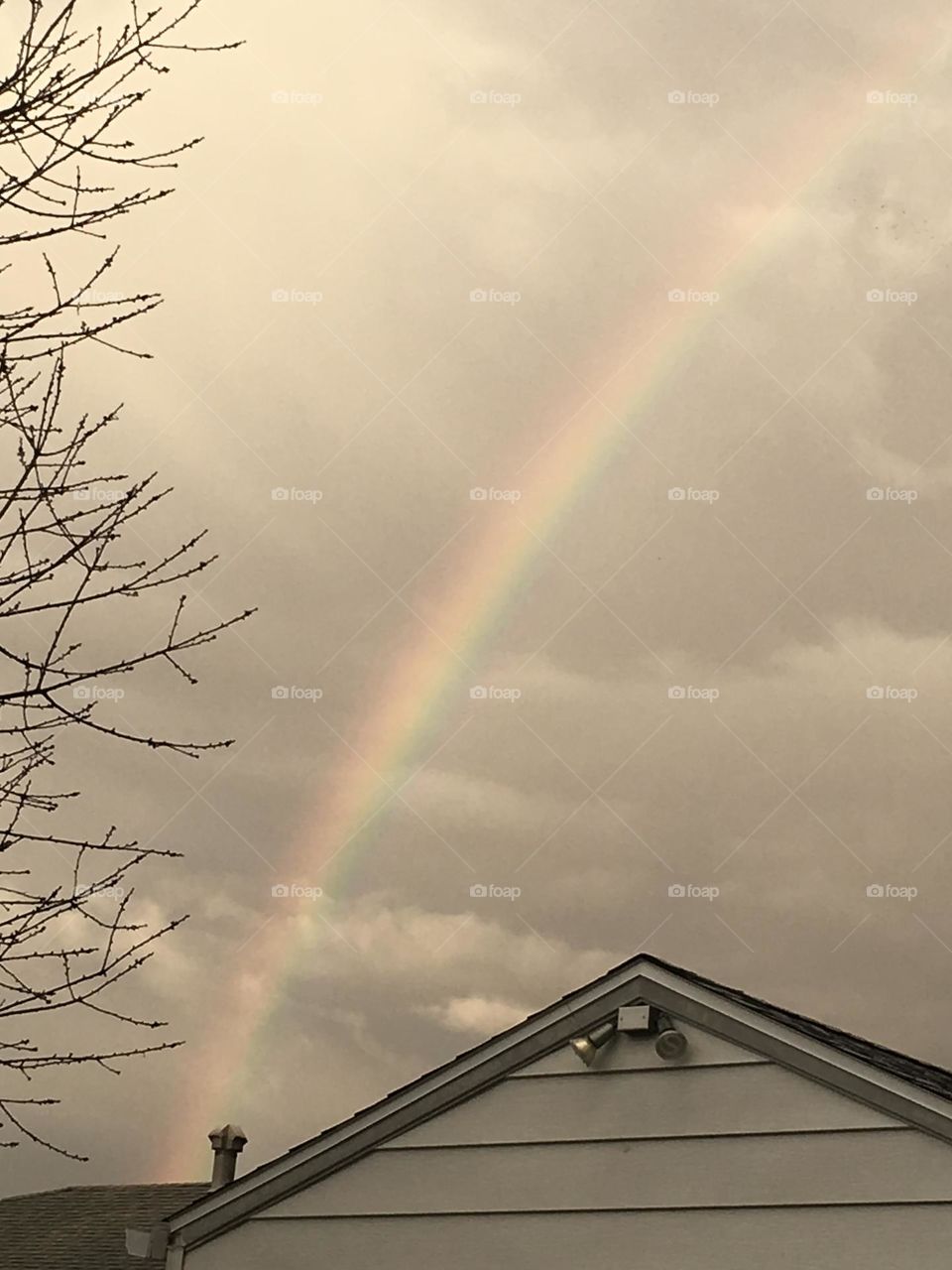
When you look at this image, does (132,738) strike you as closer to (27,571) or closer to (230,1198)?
(27,571)

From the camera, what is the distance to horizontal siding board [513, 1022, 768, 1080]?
7227 millimetres

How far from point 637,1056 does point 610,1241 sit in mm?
839

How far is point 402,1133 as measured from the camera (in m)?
7.77

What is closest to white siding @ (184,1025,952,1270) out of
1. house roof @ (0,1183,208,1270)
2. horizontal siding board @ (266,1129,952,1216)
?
horizontal siding board @ (266,1129,952,1216)

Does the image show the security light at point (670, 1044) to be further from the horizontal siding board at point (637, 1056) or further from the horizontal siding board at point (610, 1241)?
the horizontal siding board at point (610, 1241)

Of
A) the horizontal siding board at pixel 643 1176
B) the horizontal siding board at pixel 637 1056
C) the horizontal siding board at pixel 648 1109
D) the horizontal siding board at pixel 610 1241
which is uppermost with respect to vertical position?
the horizontal siding board at pixel 637 1056

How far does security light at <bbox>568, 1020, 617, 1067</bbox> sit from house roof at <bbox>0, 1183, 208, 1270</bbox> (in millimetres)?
5039

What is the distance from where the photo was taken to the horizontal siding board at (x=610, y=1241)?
21.9 feet

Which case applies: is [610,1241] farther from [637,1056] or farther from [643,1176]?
[637,1056]

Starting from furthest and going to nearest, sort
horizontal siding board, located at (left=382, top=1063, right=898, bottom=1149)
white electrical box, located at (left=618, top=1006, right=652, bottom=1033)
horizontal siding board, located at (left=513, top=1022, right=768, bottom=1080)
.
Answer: white electrical box, located at (left=618, top=1006, right=652, bottom=1033)
horizontal siding board, located at (left=513, top=1022, right=768, bottom=1080)
horizontal siding board, located at (left=382, top=1063, right=898, bottom=1149)

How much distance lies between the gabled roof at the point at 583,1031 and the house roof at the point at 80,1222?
11.9ft

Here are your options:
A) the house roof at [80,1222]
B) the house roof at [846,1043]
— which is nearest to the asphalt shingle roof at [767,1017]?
the house roof at [846,1043]

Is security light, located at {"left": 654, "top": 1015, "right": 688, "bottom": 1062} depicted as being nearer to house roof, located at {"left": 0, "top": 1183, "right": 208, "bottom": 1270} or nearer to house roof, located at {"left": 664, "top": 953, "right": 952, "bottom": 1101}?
house roof, located at {"left": 664, "top": 953, "right": 952, "bottom": 1101}

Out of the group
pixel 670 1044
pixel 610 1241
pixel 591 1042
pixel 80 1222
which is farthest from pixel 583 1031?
pixel 80 1222
